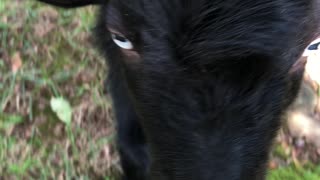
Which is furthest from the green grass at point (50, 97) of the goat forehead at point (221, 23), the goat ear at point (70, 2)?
the goat forehead at point (221, 23)

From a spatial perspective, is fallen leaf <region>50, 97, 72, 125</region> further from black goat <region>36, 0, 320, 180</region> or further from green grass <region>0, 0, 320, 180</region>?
black goat <region>36, 0, 320, 180</region>

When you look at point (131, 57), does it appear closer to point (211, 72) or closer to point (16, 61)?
point (211, 72)

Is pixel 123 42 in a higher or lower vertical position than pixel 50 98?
higher

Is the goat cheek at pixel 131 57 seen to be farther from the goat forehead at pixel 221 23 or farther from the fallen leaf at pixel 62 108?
the fallen leaf at pixel 62 108

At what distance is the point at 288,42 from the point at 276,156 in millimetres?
1266

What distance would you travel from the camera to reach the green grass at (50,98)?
265 cm

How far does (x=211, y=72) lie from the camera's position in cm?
149

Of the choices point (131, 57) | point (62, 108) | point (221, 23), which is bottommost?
point (62, 108)

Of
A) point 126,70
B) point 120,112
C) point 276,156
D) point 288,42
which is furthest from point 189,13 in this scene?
point 276,156

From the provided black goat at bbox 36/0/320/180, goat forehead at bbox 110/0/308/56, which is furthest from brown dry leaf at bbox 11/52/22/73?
goat forehead at bbox 110/0/308/56

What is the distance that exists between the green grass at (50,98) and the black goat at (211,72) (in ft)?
3.35

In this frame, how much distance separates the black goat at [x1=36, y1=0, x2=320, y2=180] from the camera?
57.0 inches

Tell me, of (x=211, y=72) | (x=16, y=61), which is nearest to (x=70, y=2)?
(x=211, y=72)

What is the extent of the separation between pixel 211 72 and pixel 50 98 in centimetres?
143
